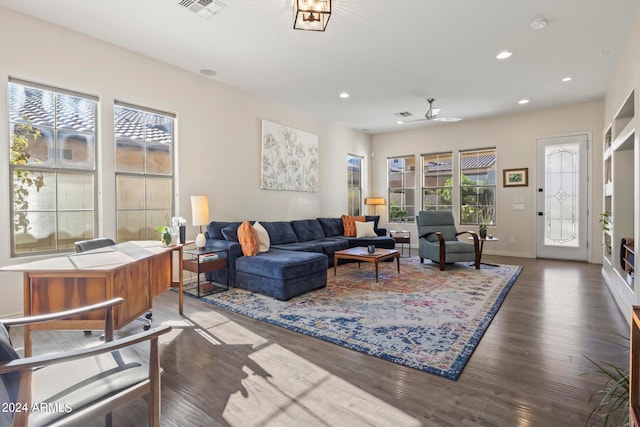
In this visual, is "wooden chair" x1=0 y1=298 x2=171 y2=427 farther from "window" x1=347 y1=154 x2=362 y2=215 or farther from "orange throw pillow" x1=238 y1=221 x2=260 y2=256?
"window" x1=347 y1=154 x2=362 y2=215

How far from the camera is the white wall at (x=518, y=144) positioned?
5.98 m

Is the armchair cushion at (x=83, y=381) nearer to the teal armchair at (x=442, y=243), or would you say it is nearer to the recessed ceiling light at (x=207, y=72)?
the recessed ceiling light at (x=207, y=72)

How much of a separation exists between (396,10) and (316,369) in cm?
324

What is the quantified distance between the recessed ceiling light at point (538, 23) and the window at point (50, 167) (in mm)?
4847

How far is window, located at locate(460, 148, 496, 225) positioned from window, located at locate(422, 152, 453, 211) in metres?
0.29

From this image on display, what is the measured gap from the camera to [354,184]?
8289mm

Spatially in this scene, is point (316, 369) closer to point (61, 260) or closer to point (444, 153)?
point (61, 260)

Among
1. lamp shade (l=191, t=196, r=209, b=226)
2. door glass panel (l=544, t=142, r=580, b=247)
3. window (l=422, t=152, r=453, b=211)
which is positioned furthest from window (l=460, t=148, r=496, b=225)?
lamp shade (l=191, t=196, r=209, b=226)

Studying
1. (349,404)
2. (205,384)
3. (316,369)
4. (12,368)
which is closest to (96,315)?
(205,384)

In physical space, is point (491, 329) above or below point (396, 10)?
below

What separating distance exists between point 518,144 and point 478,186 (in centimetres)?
114

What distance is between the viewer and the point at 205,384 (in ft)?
6.69

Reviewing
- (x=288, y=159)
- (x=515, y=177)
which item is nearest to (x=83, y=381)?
(x=288, y=159)

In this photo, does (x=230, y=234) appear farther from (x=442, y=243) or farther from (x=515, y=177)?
(x=515, y=177)
